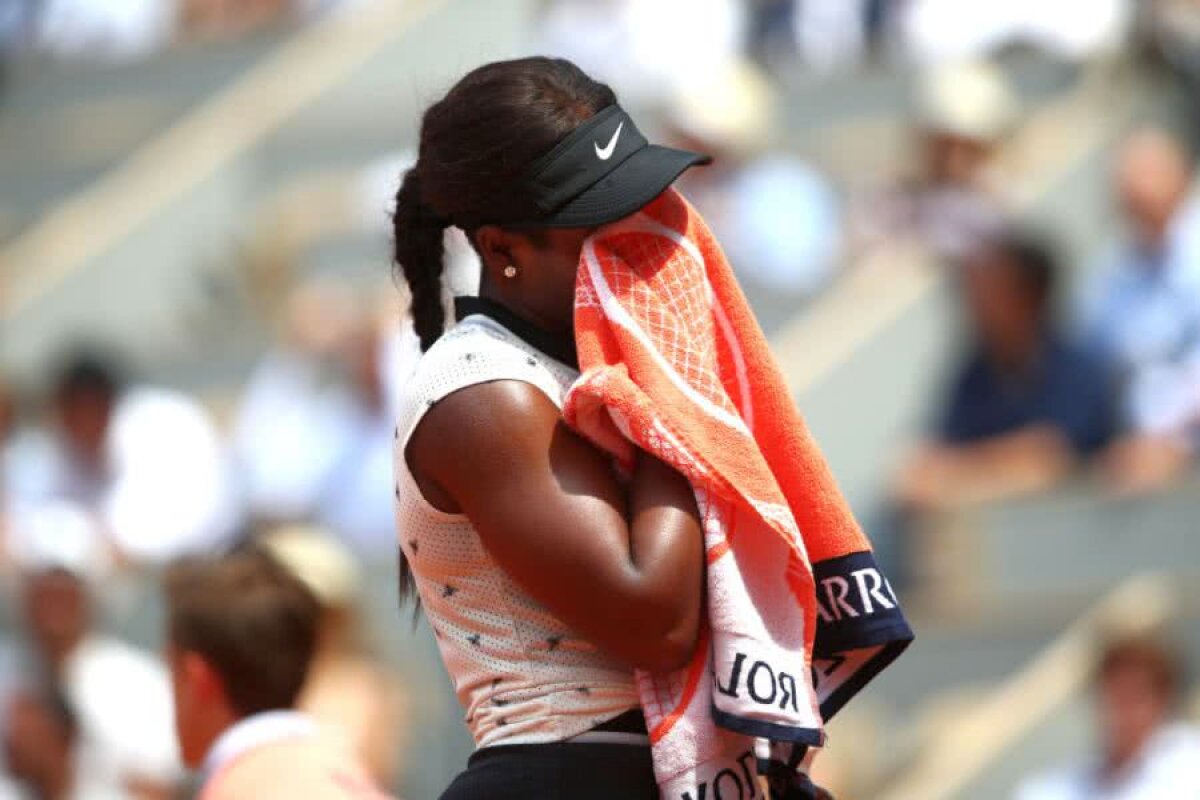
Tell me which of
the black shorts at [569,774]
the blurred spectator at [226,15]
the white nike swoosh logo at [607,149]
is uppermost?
the blurred spectator at [226,15]

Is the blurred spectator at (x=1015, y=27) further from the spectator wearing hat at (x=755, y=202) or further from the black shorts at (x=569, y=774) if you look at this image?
the black shorts at (x=569, y=774)

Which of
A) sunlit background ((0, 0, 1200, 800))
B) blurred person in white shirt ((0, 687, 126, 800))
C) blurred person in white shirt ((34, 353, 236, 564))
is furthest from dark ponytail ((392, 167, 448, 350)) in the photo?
blurred person in white shirt ((34, 353, 236, 564))

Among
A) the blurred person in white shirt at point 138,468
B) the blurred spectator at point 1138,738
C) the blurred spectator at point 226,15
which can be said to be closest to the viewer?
the blurred spectator at point 1138,738

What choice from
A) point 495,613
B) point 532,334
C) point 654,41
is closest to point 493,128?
point 532,334

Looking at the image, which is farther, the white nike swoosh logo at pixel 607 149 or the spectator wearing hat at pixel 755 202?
the spectator wearing hat at pixel 755 202

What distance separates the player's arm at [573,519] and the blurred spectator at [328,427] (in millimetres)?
4612

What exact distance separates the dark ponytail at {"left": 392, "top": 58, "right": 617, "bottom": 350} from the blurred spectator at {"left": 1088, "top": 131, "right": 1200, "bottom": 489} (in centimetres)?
464

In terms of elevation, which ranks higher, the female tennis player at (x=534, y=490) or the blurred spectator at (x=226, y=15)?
the blurred spectator at (x=226, y=15)

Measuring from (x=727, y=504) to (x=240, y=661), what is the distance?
4.13 ft

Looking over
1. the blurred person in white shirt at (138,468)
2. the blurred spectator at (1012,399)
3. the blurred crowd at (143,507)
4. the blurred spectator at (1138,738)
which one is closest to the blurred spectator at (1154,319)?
the blurred spectator at (1012,399)

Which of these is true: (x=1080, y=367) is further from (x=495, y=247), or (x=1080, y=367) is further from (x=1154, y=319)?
(x=495, y=247)

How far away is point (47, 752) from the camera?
292 inches

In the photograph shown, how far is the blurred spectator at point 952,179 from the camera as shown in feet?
27.4

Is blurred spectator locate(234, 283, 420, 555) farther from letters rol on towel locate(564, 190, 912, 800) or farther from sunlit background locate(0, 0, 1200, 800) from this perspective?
letters rol on towel locate(564, 190, 912, 800)
